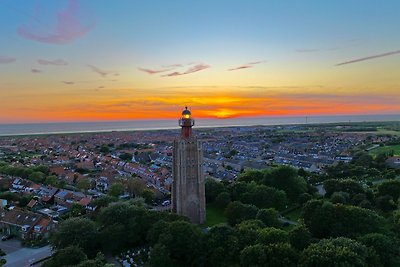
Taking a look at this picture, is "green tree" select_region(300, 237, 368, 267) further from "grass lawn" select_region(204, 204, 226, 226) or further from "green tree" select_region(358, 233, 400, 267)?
"grass lawn" select_region(204, 204, 226, 226)

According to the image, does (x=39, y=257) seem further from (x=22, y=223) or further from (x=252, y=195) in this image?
(x=252, y=195)

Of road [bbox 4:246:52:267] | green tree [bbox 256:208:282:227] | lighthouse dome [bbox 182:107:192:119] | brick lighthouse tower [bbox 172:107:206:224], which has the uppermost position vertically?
lighthouse dome [bbox 182:107:192:119]

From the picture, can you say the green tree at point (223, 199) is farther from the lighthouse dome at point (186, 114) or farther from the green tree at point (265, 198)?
the lighthouse dome at point (186, 114)

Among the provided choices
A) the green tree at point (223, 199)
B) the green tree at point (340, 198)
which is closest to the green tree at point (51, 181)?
the green tree at point (223, 199)

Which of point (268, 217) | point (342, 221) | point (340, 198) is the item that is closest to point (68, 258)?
point (268, 217)

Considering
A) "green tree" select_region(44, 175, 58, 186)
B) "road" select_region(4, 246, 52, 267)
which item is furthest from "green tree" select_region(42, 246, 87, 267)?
"green tree" select_region(44, 175, 58, 186)
